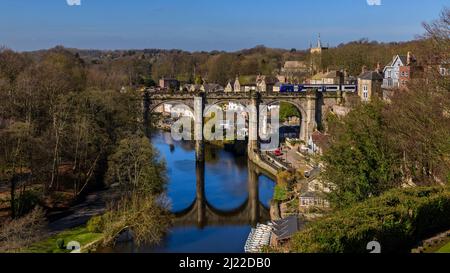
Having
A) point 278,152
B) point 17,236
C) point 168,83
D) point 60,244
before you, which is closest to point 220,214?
point 60,244

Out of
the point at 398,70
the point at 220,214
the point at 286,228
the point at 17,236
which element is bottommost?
the point at 220,214

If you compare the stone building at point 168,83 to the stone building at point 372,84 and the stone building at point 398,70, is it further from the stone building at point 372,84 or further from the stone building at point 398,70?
the stone building at point 398,70

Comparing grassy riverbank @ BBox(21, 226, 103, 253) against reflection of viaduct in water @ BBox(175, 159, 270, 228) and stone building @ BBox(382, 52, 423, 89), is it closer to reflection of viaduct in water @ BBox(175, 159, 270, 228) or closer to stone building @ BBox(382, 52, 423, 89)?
reflection of viaduct in water @ BBox(175, 159, 270, 228)

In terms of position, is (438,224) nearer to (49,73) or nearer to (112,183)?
(112,183)

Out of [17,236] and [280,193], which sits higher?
[17,236]

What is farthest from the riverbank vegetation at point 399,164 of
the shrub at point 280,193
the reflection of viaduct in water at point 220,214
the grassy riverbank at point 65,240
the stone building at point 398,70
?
the stone building at point 398,70

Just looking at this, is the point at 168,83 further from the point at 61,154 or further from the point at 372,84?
the point at 61,154

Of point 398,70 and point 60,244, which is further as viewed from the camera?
point 398,70

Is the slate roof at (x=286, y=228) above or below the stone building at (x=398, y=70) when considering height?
below
